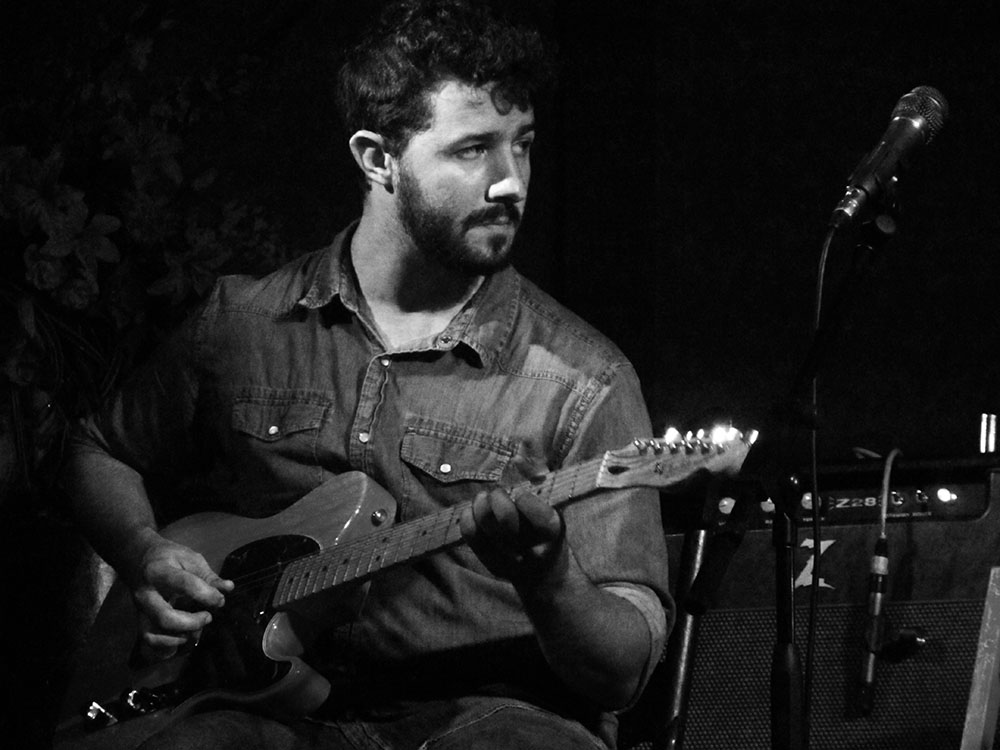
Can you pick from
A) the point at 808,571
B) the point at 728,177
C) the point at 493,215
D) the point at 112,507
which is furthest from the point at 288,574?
the point at 728,177

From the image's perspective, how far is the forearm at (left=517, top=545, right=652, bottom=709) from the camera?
6.59 feet

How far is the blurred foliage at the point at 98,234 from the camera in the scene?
283cm

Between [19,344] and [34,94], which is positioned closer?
[19,344]

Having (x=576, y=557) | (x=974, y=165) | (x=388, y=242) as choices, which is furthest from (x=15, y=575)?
(x=974, y=165)

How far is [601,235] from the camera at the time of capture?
12.2ft

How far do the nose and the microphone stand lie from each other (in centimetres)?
61

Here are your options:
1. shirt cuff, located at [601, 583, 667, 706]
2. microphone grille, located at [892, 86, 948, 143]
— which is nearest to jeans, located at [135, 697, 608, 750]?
shirt cuff, located at [601, 583, 667, 706]

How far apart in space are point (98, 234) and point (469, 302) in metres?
0.89

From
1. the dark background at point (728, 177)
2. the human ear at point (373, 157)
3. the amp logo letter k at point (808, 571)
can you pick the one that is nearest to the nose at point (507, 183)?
the human ear at point (373, 157)

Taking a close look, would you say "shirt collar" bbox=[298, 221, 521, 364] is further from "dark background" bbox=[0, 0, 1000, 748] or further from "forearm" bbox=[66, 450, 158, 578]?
"dark background" bbox=[0, 0, 1000, 748]

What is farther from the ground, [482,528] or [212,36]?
[212,36]

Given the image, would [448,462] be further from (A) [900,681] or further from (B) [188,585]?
(A) [900,681]

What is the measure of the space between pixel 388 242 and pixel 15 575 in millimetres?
1054

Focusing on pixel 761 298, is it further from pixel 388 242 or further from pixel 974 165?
pixel 388 242
